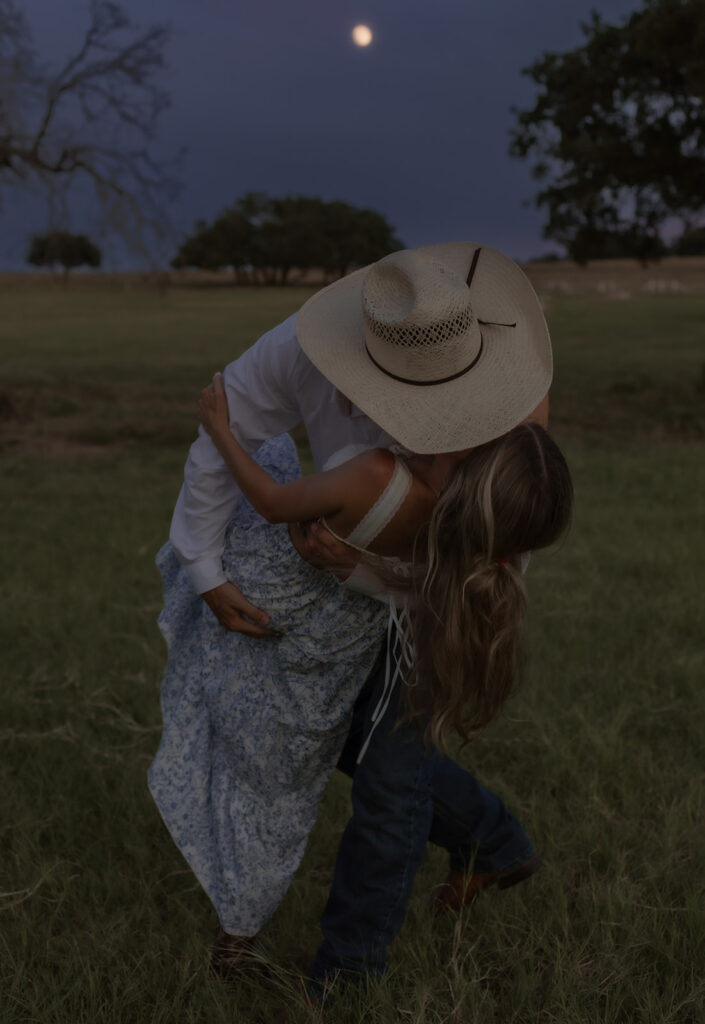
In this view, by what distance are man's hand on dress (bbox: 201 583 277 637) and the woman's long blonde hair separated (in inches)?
15.8

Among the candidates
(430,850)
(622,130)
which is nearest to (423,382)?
(430,850)

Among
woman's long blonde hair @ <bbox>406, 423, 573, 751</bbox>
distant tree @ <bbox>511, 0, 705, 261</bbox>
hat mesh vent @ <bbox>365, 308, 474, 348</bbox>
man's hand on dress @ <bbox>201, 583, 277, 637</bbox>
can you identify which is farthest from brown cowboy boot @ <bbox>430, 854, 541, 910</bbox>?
distant tree @ <bbox>511, 0, 705, 261</bbox>

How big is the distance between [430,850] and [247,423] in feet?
4.98

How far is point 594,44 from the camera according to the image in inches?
580

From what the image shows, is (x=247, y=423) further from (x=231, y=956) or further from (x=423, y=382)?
(x=231, y=956)

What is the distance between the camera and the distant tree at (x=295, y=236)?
58.5 m

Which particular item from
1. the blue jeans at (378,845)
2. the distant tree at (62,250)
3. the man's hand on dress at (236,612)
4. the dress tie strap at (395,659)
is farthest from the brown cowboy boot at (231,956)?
the distant tree at (62,250)

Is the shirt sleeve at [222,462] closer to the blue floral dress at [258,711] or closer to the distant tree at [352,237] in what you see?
the blue floral dress at [258,711]

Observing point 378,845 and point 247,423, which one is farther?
point 247,423

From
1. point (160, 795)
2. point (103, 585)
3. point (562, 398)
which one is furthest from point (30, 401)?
point (160, 795)

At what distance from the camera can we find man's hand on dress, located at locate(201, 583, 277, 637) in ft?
7.64

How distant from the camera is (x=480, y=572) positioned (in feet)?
6.63

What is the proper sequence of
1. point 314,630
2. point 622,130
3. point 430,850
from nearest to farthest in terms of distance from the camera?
point 314,630
point 430,850
point 622,130

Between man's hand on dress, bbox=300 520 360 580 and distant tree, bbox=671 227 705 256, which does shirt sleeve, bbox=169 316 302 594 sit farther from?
distant tree, bbox=671 227 705 256
